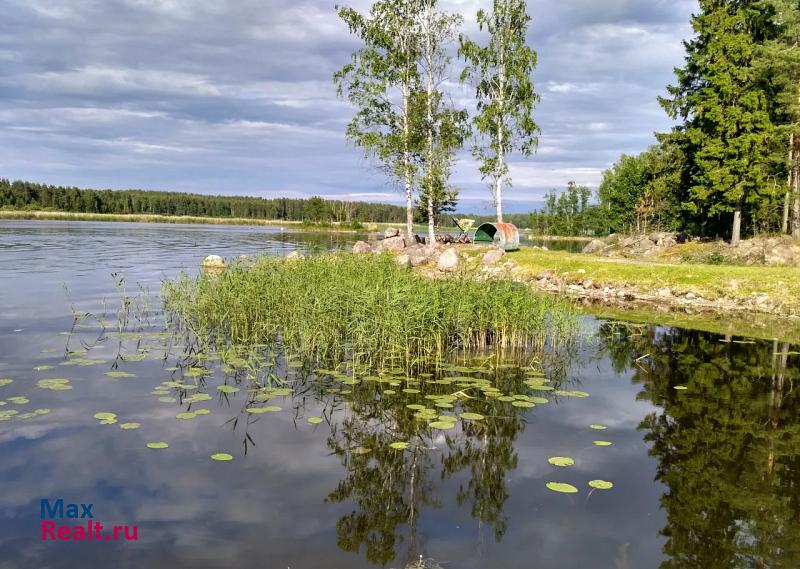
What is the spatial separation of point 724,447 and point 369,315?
785 centimetres

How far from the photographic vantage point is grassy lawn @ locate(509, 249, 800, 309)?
76.0 ft

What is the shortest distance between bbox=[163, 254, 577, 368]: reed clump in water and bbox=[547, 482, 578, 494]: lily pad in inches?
194

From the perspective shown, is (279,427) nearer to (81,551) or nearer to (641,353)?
(81,551)

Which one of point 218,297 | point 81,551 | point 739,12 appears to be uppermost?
point 739,12

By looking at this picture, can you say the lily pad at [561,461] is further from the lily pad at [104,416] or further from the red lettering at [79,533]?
the lily pad at [104,416]

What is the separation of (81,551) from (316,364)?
7140 mm

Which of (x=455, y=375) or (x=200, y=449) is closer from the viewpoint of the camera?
(x=200, y=449)

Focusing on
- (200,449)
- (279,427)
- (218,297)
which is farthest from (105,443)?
(218,297)

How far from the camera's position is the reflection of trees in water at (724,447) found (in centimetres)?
620

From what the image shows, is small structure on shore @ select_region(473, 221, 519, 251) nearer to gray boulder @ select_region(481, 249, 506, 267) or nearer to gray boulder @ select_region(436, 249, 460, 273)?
gray boulder @ select_region(481, 249, 506, 267)

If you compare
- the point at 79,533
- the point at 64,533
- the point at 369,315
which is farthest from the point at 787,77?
the point at 64,533

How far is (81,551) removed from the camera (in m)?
5.71

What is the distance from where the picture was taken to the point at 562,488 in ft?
24.1

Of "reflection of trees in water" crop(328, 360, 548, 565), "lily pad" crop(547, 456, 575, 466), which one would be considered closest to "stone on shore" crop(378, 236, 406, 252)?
"reflection of trees in water" crop(328, 360, 548, 565)
